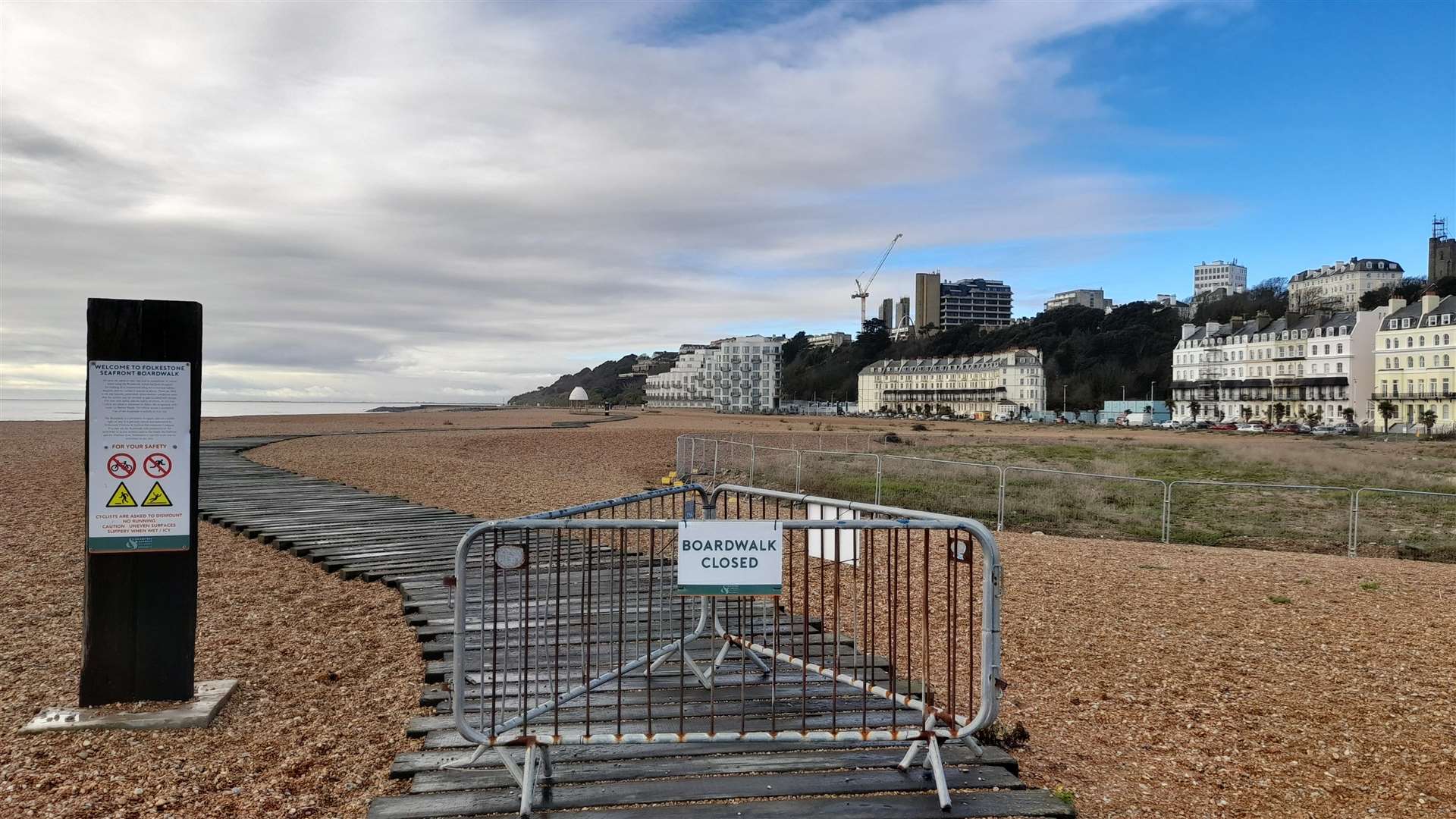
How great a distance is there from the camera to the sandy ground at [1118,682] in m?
4.90

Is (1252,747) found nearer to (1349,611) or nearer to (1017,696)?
(1017,696)

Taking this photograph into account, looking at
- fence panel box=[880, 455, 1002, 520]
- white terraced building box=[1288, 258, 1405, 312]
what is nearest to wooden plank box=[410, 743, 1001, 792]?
fence panel box=[880, 455, 1002, 520]

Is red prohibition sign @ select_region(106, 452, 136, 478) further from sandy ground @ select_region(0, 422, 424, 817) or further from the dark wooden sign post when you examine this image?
sandy ground @ select_region(0, 422, 424, 817)

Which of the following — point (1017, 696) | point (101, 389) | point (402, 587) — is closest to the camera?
point (101, 389)

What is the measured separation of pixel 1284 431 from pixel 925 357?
102367mm

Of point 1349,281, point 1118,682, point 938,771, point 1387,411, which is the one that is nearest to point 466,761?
point 938,771

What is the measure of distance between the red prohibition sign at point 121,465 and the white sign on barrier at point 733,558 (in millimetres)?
3622

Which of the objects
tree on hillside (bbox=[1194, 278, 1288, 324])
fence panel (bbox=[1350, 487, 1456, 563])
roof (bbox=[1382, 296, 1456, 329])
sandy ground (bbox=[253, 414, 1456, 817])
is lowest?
fence panel (bbox=[1350, 487, 1456, 563])

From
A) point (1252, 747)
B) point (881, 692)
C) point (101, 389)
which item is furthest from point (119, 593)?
point (1252, 747)

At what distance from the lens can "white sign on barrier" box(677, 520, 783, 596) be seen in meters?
4.86

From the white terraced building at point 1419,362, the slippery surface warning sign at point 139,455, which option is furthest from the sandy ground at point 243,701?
the white terraced building at point 1419,362

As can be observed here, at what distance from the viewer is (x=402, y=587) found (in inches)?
349

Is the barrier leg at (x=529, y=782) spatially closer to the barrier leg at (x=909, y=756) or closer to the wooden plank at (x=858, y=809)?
the wooden plank at (x=858, y=809)

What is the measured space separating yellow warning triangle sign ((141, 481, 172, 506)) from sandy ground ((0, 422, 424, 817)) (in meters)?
1.37
